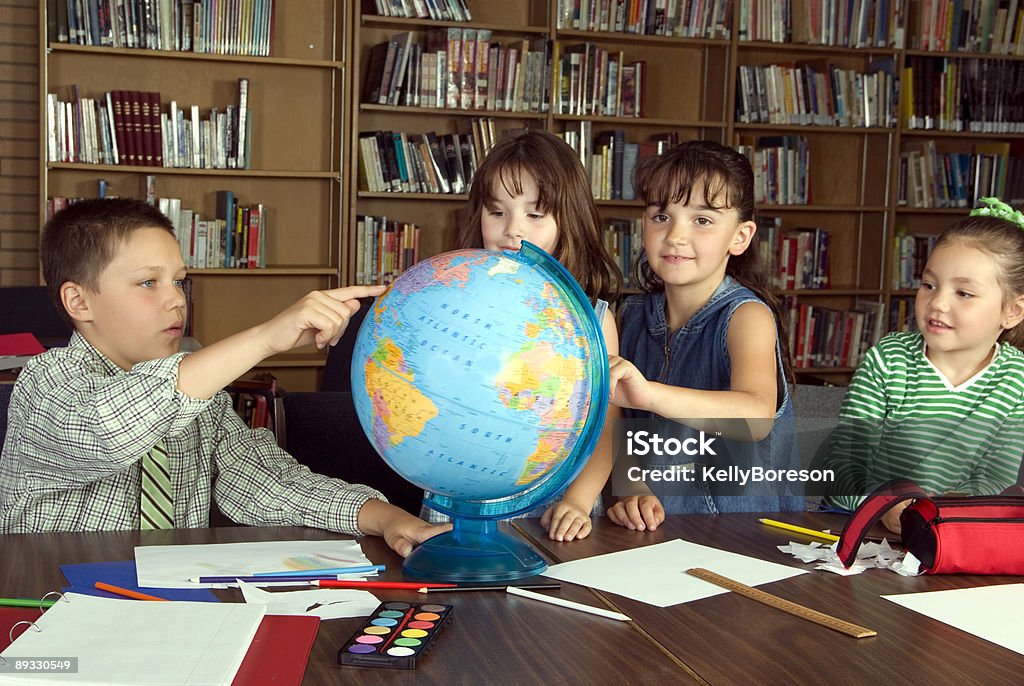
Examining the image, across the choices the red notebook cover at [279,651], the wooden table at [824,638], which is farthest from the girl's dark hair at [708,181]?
the red notebook cover at [279,651]

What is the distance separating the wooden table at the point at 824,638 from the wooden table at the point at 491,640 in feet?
0.10

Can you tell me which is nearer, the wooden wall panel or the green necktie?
the green necktie

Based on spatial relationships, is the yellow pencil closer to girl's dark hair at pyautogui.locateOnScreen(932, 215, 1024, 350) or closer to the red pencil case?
the red pencil case

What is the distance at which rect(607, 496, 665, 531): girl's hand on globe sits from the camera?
1.66 meters

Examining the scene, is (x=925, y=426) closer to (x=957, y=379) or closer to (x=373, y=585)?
(x=957, y=379)

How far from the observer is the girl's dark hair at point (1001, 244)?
6.65 feet

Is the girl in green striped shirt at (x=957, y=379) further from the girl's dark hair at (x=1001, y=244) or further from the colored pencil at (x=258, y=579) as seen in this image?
the colored pencil at (x=258, y=579)

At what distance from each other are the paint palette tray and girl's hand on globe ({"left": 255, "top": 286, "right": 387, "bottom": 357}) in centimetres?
41

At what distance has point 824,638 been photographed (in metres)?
1.20

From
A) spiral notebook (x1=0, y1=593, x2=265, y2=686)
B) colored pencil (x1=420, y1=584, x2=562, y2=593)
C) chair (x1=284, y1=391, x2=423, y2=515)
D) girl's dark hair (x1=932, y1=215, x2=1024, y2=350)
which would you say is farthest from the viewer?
chair (x1=284, y1=391, x2=423, y2=515)

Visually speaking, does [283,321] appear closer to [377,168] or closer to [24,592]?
[24,592]

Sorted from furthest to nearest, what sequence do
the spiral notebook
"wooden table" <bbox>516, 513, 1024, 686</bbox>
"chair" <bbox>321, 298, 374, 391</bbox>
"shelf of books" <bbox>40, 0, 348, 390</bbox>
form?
"shelf of books" <bbox>40, 0, 348, 390</bbox>
"chair" <bbox>321, 298, 374, 391</bbox>
"wooden table" <bbox>516, 513, 1024, 686</bbox>
the spiral notebook

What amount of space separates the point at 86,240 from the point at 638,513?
3.34 ft

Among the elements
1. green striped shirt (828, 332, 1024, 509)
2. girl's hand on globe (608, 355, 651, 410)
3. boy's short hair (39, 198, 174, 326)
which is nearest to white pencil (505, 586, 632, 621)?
girl's hand on globe (608, 355, 651, 410)
